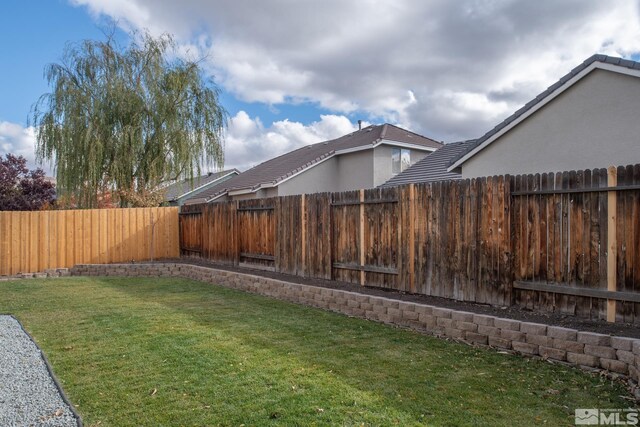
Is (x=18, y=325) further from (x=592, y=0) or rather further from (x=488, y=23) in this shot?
(x=592, y=0)

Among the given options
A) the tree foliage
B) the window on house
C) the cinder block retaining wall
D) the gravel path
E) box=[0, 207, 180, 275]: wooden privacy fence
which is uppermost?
the window on house

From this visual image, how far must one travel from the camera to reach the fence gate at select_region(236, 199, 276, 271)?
34.1 feet

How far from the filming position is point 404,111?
21828 mm

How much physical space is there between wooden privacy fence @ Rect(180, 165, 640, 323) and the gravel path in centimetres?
488

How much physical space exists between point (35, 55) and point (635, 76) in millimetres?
18237

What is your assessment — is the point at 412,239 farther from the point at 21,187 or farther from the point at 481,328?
the point at 21,187

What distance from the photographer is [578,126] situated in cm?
969

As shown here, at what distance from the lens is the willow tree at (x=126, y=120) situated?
16.3 m

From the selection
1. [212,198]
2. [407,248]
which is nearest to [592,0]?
[407,248]

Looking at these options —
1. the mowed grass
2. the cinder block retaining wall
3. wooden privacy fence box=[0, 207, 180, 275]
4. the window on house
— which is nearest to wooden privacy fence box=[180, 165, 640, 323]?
the cinder block retaining wall

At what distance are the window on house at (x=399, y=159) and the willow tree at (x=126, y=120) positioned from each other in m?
8.53

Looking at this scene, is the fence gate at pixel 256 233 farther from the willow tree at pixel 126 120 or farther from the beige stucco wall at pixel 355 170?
the beige stucco wall at pixel 355 170

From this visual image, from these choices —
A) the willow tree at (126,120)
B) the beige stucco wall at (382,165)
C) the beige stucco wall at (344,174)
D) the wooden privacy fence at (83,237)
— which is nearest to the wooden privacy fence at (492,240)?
the wooden privacy fence at (83,237)

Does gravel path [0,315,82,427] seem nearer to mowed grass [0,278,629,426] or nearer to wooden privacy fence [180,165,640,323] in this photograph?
mowed grass [0,278,629,426]
